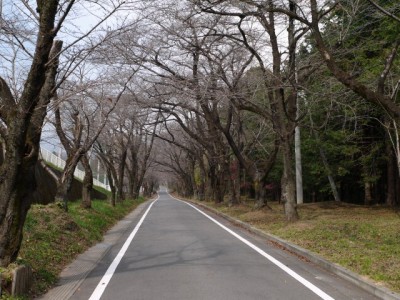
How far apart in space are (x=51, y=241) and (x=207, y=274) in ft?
14.7

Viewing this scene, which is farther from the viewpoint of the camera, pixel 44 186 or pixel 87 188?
pixel 44 186

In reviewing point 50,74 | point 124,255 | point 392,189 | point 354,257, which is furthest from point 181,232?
point 392,189

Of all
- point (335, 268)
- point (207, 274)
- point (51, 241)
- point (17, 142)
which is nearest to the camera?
point (17, 142)

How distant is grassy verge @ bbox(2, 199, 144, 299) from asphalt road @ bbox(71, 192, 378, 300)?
0.72 metres

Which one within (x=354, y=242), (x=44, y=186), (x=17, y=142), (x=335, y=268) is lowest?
(x=335, y=268)

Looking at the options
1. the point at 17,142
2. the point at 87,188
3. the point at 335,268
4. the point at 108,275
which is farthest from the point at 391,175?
the point at 17,142

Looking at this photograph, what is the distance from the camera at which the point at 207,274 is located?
332 inches

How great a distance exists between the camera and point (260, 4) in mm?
12516

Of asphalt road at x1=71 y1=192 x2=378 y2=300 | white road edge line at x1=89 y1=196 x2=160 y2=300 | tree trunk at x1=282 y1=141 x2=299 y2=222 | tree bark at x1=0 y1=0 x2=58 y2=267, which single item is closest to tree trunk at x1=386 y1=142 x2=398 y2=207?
tree trunk at x1=282 y1=141 x2=299 y2=222

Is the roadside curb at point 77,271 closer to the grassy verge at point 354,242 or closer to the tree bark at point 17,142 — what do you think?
the tree bark at point 17,142

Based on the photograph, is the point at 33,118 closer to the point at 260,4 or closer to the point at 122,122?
the point at 260,4

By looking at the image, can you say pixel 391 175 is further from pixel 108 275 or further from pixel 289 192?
pixel 108 275

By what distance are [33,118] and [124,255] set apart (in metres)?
4.55

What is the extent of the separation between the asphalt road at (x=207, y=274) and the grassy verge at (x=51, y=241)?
0.72 metres
